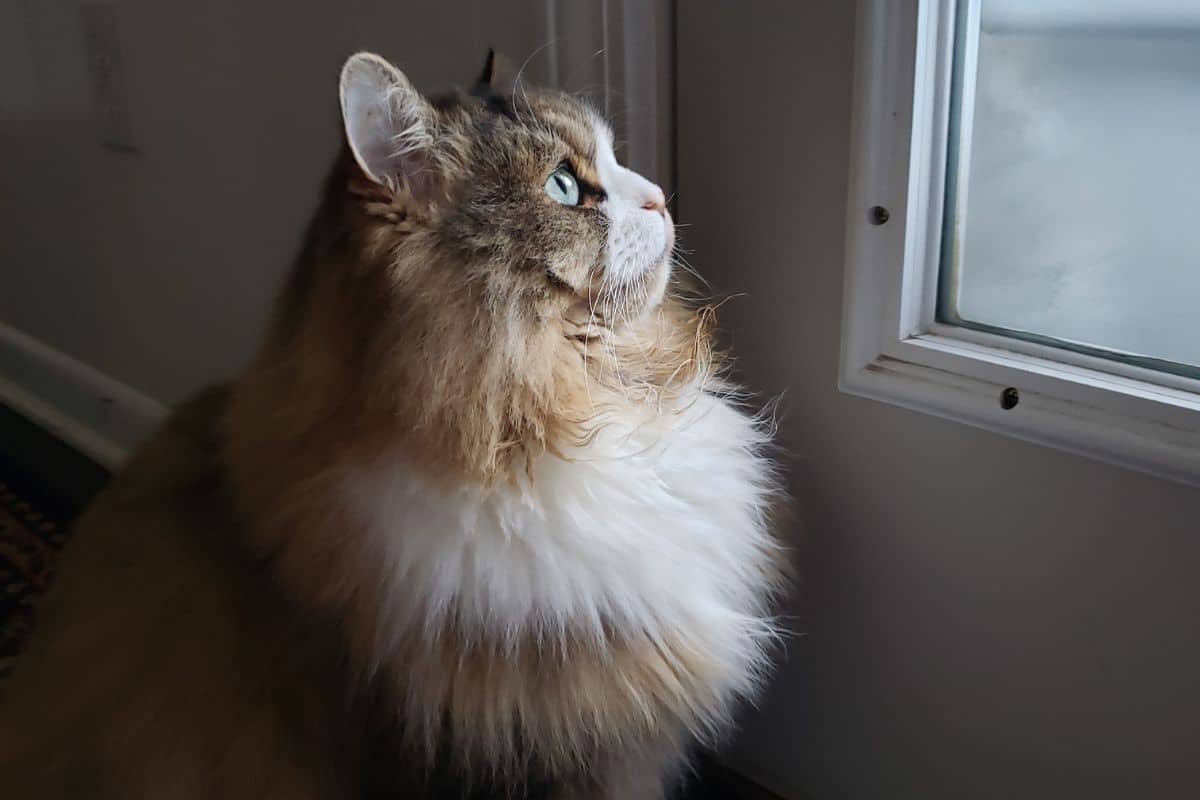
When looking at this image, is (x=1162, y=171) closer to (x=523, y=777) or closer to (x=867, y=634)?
(x=867, y=634)

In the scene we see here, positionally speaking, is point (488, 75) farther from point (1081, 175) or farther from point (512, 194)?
point (1081, 175)

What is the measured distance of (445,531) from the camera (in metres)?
0.72

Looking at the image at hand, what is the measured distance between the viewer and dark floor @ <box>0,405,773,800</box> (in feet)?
4.78

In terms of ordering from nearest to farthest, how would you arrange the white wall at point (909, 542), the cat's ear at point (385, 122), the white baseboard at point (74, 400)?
1. the cat's ear at point (385, 122)
2. the white wall at point (909, 542)
3. the white baseboard at point (74, 400)

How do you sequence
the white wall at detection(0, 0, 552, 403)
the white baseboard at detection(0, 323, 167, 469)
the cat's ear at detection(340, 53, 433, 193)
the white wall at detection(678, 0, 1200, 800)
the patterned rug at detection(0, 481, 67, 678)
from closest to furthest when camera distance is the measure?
the cat's ear at detection(340, 53, 433, 193)
the white wall at detection(678, 0, 1200, 800)
the white wall at detection(0, 0, 552, 403)
the patterned rug at detection(0, 481, 67, 678)
the white baseboard at detection(0, 323, 167, 469)

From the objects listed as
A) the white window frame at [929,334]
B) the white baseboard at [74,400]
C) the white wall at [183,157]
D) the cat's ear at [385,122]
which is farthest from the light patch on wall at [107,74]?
the white window frame at [929,334]

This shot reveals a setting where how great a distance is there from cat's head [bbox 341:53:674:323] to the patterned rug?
96 cm

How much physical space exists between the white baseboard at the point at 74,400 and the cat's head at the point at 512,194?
1.03 meters

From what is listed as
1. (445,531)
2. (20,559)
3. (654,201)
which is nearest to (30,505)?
(20,559)

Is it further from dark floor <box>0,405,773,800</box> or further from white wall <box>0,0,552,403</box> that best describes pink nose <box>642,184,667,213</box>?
dark floor <box>0,405,773,800</box>

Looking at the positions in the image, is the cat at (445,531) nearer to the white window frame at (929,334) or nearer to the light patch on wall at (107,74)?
the white window frame at (929,334)

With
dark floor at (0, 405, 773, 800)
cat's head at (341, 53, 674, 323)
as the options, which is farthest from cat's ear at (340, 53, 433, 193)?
dark floor at (0, 405, 773, 800)

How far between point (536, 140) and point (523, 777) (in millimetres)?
459

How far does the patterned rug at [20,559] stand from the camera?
140 centimetres
